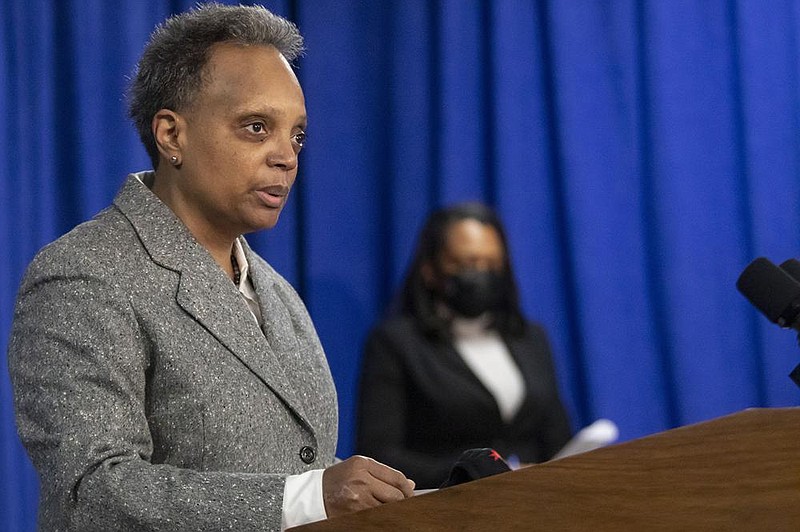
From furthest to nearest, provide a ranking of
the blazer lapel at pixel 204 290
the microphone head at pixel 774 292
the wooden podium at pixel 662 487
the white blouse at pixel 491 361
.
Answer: the white blouse at pixel 491 361 < the blazer lapel at pixel 204 290 < the microphone head at pixel 774 292 < the wooden podium at pixel 662 487

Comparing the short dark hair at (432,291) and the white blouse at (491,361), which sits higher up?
the short dark hair at (432,291)

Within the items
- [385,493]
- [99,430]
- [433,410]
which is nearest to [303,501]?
[385,493]

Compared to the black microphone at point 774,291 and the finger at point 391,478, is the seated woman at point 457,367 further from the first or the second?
the black microphone at point 774,291

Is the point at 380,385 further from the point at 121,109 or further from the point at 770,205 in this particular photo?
the point at 770,205

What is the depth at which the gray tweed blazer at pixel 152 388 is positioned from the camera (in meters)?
1.31

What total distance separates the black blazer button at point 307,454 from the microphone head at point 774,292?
63 centimetres

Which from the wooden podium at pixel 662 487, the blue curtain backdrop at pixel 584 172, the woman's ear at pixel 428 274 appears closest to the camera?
the wooden podium at pixel 662 487

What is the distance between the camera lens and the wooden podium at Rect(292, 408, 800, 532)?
2.91 ft

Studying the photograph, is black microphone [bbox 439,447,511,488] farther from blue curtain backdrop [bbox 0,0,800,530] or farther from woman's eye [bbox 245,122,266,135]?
blue curtain backdrop [bbox 0,0,800,530]

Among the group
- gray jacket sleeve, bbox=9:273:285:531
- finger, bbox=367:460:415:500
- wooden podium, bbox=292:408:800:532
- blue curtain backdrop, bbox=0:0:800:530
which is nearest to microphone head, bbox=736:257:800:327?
wooden podium, bbox=292:408:800:532

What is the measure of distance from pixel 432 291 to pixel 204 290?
4.85 ft

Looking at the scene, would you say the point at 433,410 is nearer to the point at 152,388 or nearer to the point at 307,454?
the point at 307,454

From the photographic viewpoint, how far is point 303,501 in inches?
50.9

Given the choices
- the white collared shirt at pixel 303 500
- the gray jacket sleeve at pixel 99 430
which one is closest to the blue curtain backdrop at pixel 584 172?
the gray jacket sleeve at pixel 99 430
